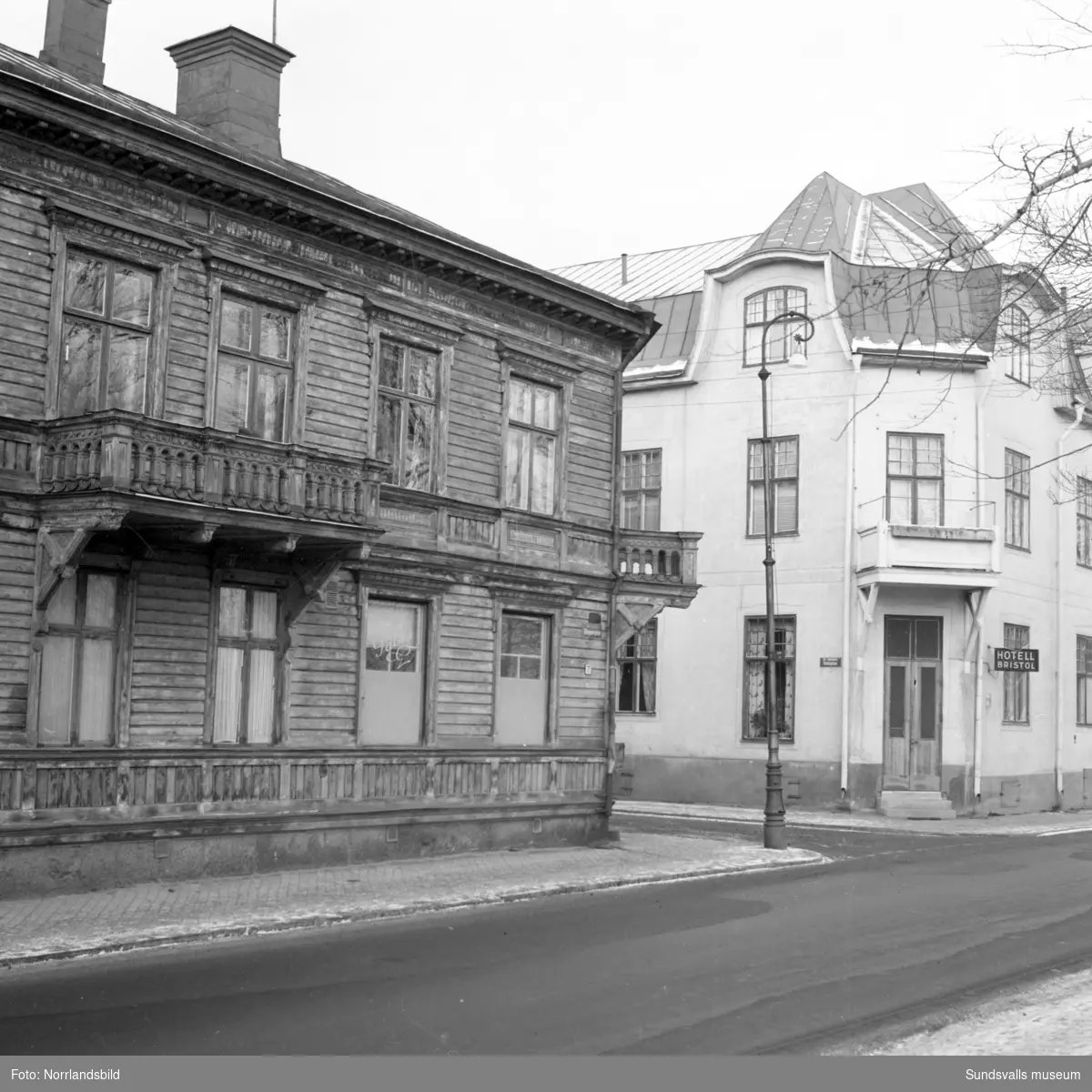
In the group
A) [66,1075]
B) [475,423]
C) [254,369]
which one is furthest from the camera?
[475,423]

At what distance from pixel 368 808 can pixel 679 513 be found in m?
16.2

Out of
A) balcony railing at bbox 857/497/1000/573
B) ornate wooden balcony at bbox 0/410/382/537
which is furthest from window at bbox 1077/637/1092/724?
ornate wooden balcony at bbox 0/410/382/537

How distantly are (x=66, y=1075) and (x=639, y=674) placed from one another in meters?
27.0

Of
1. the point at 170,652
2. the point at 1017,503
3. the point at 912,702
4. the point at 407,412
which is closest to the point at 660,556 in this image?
the point at 407,412

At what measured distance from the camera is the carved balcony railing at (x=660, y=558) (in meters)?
24.0

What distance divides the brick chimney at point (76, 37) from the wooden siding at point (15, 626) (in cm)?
715

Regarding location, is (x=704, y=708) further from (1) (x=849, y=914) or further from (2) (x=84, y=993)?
(2) (x=84, y=993)

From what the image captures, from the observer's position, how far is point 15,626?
623 inches

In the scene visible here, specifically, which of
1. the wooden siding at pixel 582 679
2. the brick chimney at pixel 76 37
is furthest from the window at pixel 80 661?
the wooden siding at pixel 582 679

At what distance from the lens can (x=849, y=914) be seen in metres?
15.6

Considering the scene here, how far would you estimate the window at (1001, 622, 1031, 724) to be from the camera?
109 feet

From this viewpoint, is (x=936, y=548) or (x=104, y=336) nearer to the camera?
(x=104, y=336)

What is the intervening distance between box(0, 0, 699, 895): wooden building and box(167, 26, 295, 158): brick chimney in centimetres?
6

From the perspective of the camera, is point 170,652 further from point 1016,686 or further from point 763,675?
point 1016,686
